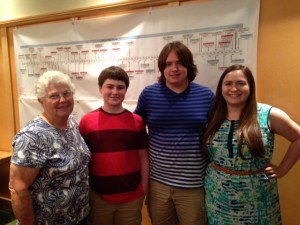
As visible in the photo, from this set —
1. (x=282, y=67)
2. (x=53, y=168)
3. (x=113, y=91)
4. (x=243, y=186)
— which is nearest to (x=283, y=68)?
(x=282, y=67)

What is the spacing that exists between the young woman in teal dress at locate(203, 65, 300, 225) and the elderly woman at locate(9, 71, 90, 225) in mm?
705

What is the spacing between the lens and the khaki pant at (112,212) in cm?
146

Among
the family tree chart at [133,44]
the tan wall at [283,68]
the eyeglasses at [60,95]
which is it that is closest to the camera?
the eyeglasses at [60,95]

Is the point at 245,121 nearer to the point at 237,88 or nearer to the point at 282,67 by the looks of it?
the point at 237,88

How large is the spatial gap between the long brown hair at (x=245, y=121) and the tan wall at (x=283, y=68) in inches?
17.2

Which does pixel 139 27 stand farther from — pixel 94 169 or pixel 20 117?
pixel 20 117

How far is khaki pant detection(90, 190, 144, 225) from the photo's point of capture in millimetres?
1457

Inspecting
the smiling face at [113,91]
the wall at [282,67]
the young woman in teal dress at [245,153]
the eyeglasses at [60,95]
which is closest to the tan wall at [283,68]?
the wall at [282,67]

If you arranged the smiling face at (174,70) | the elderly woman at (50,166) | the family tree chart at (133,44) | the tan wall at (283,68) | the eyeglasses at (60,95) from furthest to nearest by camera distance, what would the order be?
the family tree chart at (133,44) < the tan wall at (283,68) < the smiling face at (174,70) < the eyeglasses at (60,95) < the elderly woman at (50,166)

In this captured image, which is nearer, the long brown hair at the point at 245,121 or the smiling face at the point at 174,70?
the long brown hair at the point at 245,121

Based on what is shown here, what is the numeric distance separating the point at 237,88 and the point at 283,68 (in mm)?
541

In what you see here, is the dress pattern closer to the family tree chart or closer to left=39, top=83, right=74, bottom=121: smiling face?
left=39, top=83, right=74, bottom=121: smiling face

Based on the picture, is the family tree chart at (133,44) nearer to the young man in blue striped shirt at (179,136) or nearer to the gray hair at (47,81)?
the young man in blue striped shirt at (179,136)

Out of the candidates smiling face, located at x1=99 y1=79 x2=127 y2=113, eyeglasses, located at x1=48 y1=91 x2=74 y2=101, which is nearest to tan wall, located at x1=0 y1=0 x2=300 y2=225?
smiling face, located at x1=99 y1=79 x2=127 y2=113
